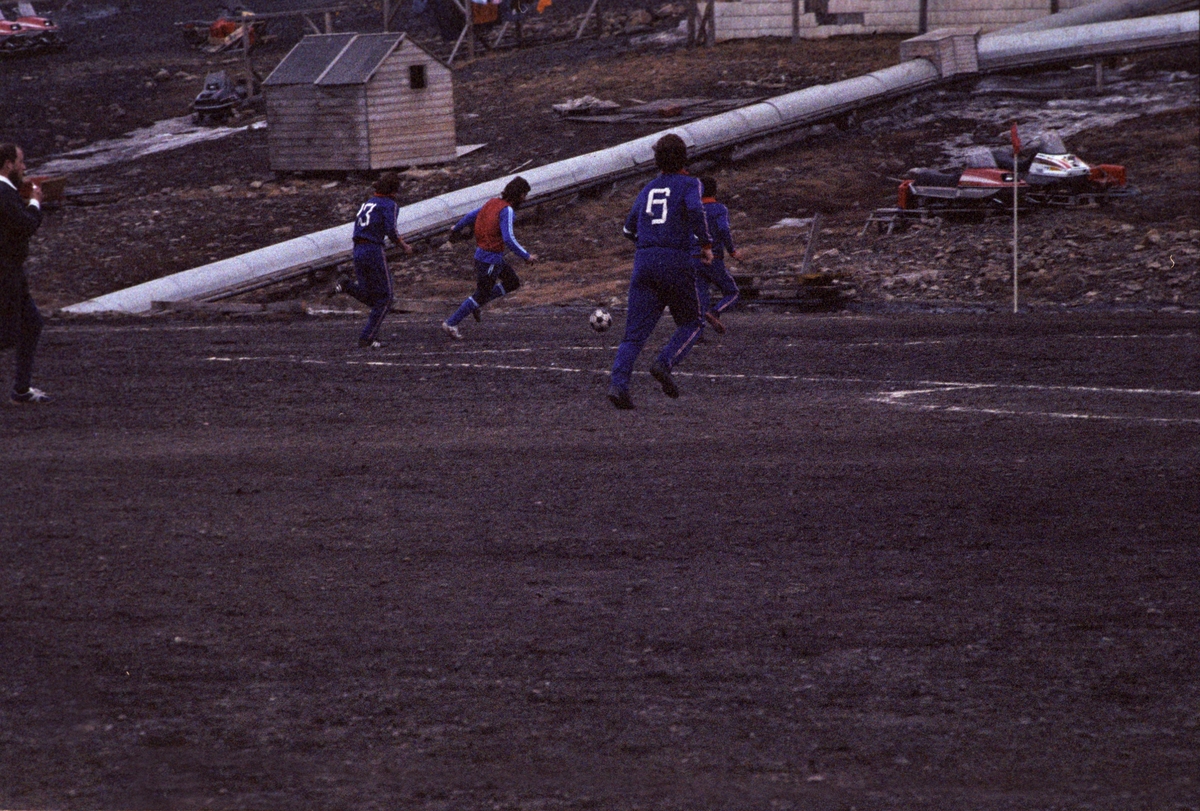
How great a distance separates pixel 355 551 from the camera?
750cm

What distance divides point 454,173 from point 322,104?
3.41 meters

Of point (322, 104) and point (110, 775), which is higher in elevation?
point (322, 104)

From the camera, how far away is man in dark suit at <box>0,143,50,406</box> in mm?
11078

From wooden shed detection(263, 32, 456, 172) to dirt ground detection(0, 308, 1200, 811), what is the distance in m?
20.1

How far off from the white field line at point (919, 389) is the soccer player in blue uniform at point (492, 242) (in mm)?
1743

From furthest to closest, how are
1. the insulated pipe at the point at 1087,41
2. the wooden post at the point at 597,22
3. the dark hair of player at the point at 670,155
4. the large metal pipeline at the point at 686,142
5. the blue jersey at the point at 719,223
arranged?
the wooden post at the point at 597,22 → the insulated pipe at the point at 1087,41 → the large metal pipeline at the point at 686,142 → the blue jersey at the point at 719,223 → the dark hair of player at the point at 670,155

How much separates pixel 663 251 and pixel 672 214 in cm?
28

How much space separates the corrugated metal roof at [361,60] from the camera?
31266 millimetres

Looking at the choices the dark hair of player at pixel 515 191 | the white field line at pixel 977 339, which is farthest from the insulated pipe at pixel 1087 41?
the dark hair of player at pixel 515 191

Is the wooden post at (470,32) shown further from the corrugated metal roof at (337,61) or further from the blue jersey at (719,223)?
the blue jersey at (719,223)

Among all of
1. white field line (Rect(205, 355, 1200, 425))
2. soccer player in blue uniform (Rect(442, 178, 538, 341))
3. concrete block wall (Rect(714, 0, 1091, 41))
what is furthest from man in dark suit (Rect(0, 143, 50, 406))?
concrete block wall (Rect(714, 0, 1091, 41))

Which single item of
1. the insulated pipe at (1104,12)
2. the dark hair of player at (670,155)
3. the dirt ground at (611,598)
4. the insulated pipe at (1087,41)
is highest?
the insulated pipe at (1104,12)

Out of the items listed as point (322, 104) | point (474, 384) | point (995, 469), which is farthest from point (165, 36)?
point (995, 469)

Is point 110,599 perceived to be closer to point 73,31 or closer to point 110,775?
point 110,775
